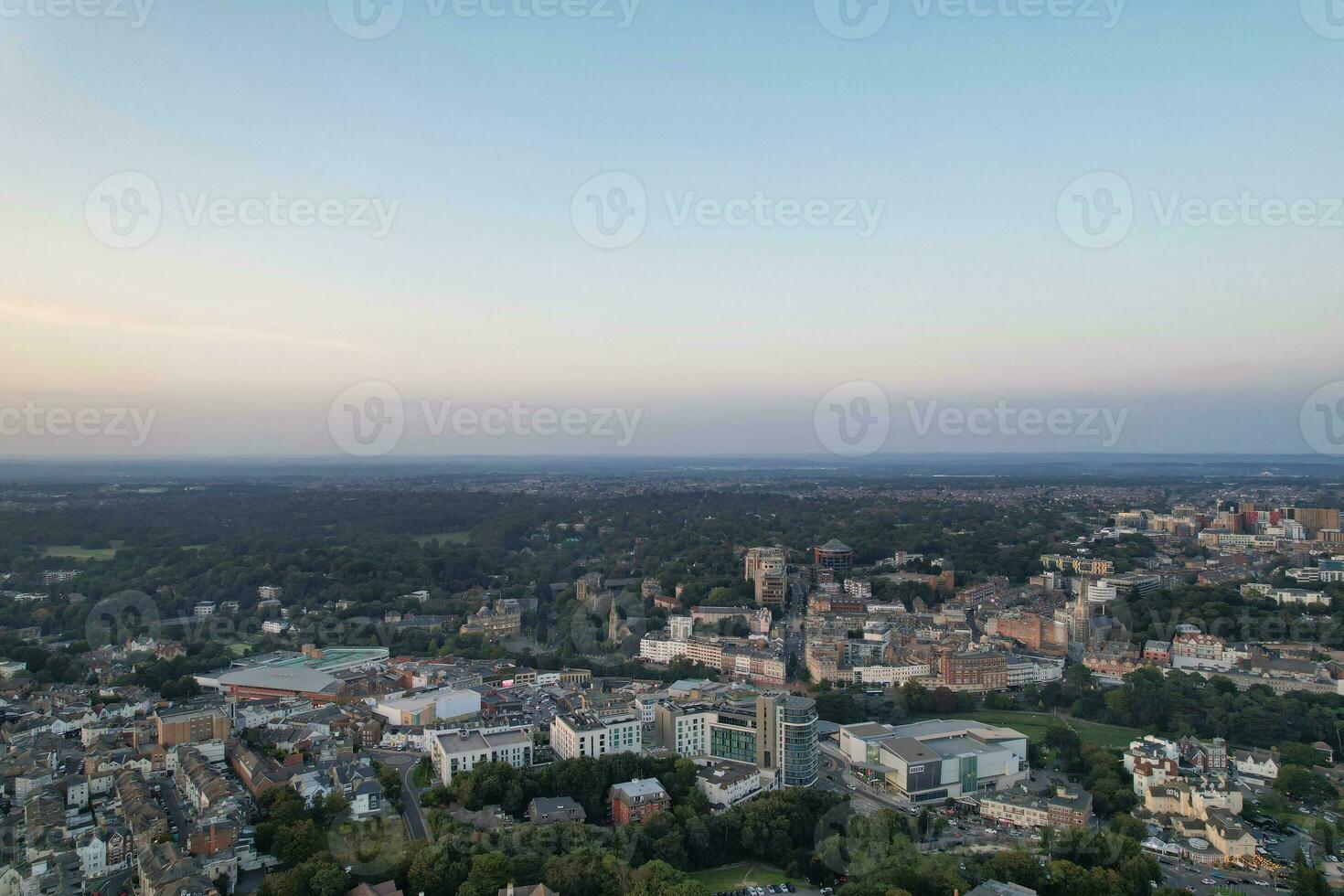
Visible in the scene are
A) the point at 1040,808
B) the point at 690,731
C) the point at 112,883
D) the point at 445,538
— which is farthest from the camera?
the point at 445,538

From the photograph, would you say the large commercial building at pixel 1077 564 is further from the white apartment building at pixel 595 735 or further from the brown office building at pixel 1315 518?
the white apartment building at pixel 595 735

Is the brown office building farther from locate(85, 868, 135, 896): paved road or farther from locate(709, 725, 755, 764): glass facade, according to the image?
locate(85, 868, 135, 896): paved road

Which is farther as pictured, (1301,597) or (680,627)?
(1301,597)

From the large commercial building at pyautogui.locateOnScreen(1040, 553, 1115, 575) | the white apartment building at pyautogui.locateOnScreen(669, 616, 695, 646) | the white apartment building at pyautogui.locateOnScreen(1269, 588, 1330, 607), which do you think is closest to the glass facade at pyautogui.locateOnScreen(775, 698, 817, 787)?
the white apartment building at pyautogui.locateOnScreen(669, 616, 695, 646)

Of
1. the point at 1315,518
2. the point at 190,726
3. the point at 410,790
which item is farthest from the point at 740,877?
the point at 1315,518

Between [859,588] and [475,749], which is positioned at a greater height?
[475,749]

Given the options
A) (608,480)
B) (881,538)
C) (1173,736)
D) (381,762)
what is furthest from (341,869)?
(608,480)

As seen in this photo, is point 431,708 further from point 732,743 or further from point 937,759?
point 937,759
